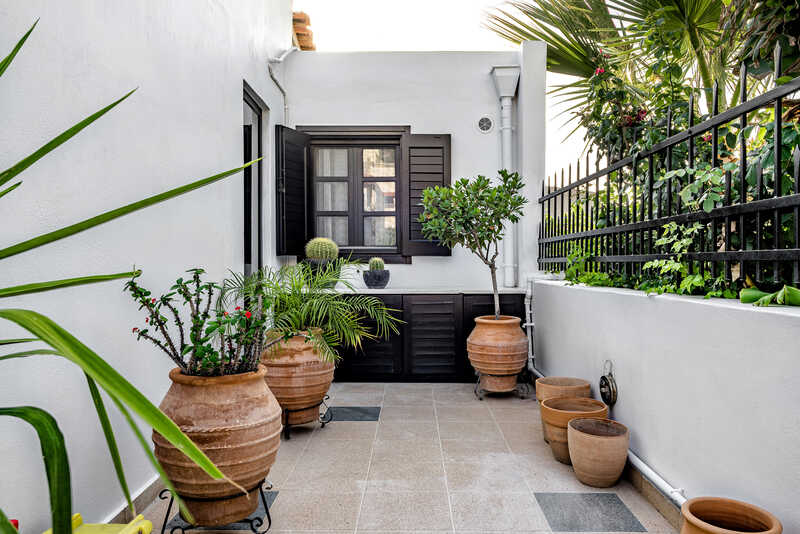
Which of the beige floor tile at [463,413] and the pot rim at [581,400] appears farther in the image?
the beige floor tile at [463,413]

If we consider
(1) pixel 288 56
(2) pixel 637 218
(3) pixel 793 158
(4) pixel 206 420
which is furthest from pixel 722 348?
(1) pixel 288 56

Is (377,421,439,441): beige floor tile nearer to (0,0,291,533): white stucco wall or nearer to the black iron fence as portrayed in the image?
(0,0,291,533): white stucco wall

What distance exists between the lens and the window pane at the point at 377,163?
16.4ft

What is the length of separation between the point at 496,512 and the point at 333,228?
3.43 m

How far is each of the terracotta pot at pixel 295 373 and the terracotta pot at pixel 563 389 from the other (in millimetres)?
1188

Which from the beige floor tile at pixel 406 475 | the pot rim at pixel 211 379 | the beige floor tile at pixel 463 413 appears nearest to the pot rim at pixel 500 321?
the beige floor tile at pixel 463 413

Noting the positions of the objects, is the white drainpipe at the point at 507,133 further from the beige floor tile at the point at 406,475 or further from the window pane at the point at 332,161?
the beige floor tile at the point at 406,475

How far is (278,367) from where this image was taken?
2.78m

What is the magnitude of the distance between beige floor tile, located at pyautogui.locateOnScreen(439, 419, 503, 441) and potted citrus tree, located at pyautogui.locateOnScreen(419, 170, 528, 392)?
52cm

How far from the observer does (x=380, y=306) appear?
4141mm

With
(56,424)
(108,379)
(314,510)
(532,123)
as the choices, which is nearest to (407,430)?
(314,510)

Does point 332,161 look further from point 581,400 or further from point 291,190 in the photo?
point 581,400

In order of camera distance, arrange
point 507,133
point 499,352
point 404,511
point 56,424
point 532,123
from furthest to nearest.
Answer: point 507,133
point 532,123
point 499,352
point 404,511
point 56,424

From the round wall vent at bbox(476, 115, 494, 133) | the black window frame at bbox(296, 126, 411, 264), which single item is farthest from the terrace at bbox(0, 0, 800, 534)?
the round wall vent at bbox(476, 115, 494, 133)
